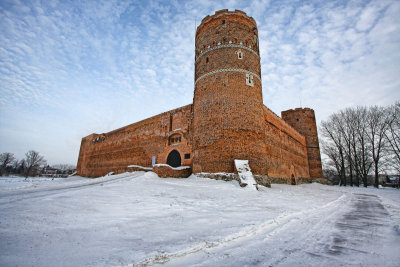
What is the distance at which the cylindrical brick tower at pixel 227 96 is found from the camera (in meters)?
12.0

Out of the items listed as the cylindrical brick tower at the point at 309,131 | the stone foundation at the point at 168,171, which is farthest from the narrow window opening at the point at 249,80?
the cylindrical brick tower at the point at 309,131

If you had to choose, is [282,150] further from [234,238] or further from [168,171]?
[234,238]

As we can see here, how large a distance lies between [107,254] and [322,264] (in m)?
2.54

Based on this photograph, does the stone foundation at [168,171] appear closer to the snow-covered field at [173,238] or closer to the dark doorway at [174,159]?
the dark doorway at [174,159]

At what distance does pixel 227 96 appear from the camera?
1266 centimetres

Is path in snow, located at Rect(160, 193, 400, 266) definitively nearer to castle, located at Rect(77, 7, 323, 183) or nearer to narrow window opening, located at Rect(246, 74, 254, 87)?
castle, located at Rect(77, 7, 323, 183)

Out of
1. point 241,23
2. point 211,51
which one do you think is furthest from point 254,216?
point 241,23

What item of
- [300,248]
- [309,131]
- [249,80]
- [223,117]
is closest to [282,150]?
[249,80]

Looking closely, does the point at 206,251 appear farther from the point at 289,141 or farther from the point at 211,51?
the point at 289,141

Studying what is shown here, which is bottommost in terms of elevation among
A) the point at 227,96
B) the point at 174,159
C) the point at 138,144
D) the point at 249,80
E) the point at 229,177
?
the point at 229,177

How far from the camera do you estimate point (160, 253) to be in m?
2.44

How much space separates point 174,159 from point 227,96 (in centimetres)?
713

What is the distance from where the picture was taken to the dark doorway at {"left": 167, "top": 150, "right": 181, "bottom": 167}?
16.0 metres

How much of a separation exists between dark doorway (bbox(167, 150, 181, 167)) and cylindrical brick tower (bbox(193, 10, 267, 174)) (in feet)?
10.9
